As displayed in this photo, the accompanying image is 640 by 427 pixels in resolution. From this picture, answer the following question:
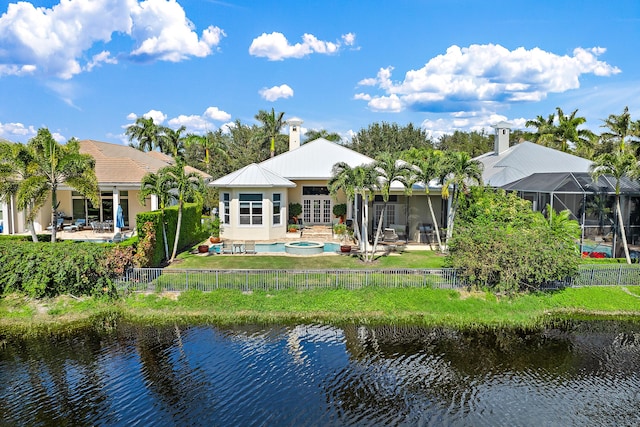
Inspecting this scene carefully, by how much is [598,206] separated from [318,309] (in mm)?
15343

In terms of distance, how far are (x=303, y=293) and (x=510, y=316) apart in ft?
24.6

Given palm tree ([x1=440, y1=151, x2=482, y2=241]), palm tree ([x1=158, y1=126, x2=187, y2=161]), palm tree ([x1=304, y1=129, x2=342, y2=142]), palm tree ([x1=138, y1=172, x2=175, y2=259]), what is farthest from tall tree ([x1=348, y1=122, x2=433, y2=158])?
palm tree ([x1=138, y1=172, x2=175, y2=259])

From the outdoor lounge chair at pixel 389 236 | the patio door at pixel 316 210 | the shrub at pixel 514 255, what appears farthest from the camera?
the patio door at pixel 316 210

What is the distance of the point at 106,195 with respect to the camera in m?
Result: 29.0

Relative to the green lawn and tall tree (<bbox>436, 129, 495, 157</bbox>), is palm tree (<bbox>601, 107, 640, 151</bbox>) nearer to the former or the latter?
the green lawn

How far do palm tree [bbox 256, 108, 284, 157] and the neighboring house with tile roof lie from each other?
17.5 meters

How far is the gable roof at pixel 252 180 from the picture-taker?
86.4 ft

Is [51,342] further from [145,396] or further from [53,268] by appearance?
[145,396]

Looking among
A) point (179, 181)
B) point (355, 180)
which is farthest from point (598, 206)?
point (179, 181)

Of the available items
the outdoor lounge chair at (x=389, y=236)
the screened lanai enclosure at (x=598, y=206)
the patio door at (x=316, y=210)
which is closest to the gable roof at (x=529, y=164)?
the screened lanai enclosure at (x=598, y=206)

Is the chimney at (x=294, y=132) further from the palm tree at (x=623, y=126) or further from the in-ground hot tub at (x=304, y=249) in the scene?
the palm tree at (x=623, y=126)

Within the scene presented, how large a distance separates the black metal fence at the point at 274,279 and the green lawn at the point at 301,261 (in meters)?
2.31

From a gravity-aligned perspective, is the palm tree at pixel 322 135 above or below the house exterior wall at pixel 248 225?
above

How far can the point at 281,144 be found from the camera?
4975 centimetres
